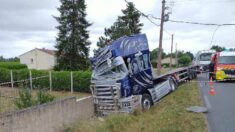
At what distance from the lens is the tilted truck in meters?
13.3

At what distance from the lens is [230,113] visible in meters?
12.0

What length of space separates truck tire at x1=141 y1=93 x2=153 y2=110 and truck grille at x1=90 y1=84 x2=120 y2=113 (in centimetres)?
128

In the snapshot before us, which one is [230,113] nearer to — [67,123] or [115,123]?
[115,123]

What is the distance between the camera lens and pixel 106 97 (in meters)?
13.8

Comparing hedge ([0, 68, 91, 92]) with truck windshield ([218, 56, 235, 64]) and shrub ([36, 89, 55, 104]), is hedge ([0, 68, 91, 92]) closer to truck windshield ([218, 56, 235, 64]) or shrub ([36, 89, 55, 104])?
shrub ([36, 89, 55, 104])

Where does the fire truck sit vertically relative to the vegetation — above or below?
above

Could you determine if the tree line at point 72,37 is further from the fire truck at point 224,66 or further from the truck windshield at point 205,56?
the fire truck at point 224,66

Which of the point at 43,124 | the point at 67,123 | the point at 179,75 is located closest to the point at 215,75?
the point at 179,75

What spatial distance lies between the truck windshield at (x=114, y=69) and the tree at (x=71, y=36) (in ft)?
91.7

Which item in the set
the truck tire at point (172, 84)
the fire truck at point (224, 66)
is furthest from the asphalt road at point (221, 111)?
the fire truck at point (224, 66)

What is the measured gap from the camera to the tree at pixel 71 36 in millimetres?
41750

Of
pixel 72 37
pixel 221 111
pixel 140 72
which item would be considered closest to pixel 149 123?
pixel 221 111

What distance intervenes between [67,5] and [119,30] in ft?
33.5

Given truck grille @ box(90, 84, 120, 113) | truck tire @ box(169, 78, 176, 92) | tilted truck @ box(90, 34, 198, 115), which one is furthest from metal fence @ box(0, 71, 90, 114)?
truck tire @ box(169, 78, 176, 92)
